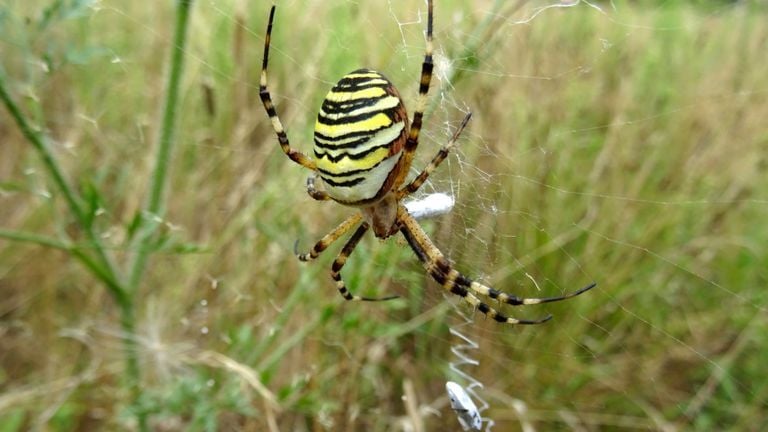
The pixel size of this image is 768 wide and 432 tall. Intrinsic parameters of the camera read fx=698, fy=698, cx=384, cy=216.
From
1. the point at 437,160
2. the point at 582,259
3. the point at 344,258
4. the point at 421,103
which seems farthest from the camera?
the point at 582,259

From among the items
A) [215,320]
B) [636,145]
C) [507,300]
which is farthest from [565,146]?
[215,320]

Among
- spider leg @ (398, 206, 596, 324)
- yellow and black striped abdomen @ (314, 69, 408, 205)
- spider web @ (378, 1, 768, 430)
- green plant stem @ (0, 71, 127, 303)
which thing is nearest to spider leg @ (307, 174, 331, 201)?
spider leg @ (398, 206, 596, 324)

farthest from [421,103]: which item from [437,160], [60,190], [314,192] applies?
[60,190]

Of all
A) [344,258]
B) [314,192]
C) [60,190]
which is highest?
[314,192]

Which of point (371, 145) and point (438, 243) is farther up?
point (371, 145)

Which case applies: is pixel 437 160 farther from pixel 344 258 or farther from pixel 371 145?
pixel 344 258

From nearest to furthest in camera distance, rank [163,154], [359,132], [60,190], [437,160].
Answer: [359,132]
[437,160]
[60,190]
[163,154]

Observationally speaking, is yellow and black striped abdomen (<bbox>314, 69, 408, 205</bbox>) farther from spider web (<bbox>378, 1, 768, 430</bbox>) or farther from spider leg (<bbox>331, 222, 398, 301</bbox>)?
spider leg (<bbox>331, 222, 398, 301</bbox>)

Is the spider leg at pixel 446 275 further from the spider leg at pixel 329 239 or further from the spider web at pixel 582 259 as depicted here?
the spider leg at pixel 329 239
